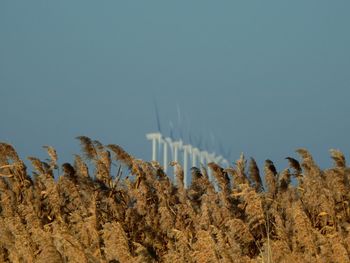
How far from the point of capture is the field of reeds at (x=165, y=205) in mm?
10100

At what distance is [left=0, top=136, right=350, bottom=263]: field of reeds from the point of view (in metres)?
10.1

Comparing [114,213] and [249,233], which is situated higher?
[114,213]

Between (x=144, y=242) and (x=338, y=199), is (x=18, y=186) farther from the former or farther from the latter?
(x=338, y=199)

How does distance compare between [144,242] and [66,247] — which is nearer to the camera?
[66,247]

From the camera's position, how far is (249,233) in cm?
1016

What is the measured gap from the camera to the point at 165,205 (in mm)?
11672

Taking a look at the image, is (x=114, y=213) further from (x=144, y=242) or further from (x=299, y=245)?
(x=299, y=245)

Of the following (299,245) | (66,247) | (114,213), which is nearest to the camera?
(66,247)

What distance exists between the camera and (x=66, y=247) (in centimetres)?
891

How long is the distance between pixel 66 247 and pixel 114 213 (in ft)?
9.11

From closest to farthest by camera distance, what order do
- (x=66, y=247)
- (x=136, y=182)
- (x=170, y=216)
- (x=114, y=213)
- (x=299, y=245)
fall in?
1. (x=66, y=247)
2. (x=299, y=245)
3. (x=170, y=216)
4. (x=114, y=213)
5. (x=136, y=182)

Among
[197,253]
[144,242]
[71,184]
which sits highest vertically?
[71,184]

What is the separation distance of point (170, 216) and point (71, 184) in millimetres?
1343

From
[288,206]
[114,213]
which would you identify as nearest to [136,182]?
[114,213]
